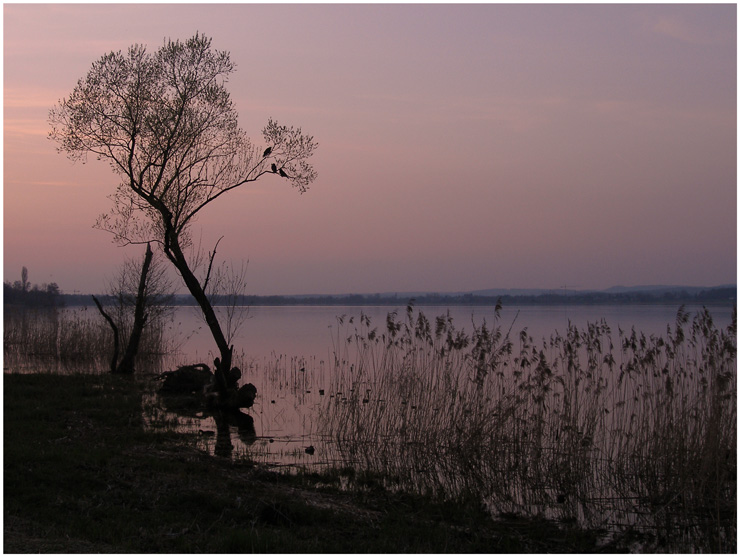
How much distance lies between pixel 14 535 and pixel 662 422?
950cm

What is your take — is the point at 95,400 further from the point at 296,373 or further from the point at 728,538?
the point at 728,538

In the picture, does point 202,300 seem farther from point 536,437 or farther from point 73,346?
point 73,346

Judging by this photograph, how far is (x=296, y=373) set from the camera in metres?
23.7

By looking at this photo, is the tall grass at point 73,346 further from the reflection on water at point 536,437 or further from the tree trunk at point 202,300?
the reflection on water at point 536,437

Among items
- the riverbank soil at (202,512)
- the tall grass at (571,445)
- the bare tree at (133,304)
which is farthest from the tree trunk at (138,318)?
the tall grass at (571,445)

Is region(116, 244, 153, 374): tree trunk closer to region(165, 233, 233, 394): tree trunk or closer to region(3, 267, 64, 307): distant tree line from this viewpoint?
region(165, 233, 233, 394): tree trunk

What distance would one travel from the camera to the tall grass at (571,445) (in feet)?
29.7

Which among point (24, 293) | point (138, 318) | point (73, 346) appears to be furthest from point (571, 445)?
point (24, 293)

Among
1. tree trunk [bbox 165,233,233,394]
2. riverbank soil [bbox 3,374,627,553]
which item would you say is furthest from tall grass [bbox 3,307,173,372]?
riverbank soil [bbox 3,374,627,553]

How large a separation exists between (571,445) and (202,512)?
604cm

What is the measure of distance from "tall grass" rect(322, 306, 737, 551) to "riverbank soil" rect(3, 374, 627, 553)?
3.79 ft

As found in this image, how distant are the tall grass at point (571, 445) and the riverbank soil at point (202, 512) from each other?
115cm

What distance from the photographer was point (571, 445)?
408 inches

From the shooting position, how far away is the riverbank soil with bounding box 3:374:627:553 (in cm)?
668
